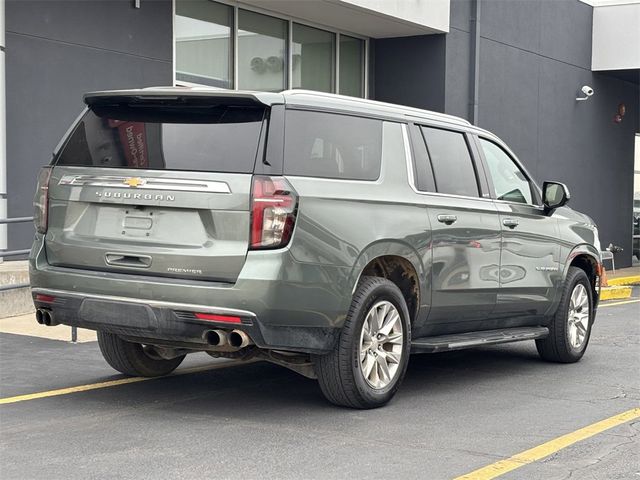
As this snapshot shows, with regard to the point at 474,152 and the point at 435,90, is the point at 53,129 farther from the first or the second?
the point at 435,90

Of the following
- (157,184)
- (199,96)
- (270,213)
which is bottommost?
(270,213)

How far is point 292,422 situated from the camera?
6.48 m

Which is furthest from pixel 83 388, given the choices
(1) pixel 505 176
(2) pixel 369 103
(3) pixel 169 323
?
(1) pixel 505 176

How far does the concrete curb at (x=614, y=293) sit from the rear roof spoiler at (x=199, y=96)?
427 inches

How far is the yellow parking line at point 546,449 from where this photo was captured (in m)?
5.38

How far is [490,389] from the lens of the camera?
7.89 meters

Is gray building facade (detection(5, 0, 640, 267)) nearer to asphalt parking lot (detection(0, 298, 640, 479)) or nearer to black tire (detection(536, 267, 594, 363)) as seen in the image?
asphalt parking lot (detection(0, 298, 640, 479))

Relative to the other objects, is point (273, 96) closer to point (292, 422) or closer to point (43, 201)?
point (43, 201)

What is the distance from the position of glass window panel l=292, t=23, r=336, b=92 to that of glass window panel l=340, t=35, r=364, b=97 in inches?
11.3

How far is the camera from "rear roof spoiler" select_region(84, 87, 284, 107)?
6.34 meters

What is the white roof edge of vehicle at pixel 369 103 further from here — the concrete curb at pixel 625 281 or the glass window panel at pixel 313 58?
the concrete curb at pixel 625 281

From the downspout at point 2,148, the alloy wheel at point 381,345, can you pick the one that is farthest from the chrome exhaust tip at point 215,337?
Result: the downspout at point 2,148

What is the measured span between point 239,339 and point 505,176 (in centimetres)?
327

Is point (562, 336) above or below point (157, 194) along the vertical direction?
below
